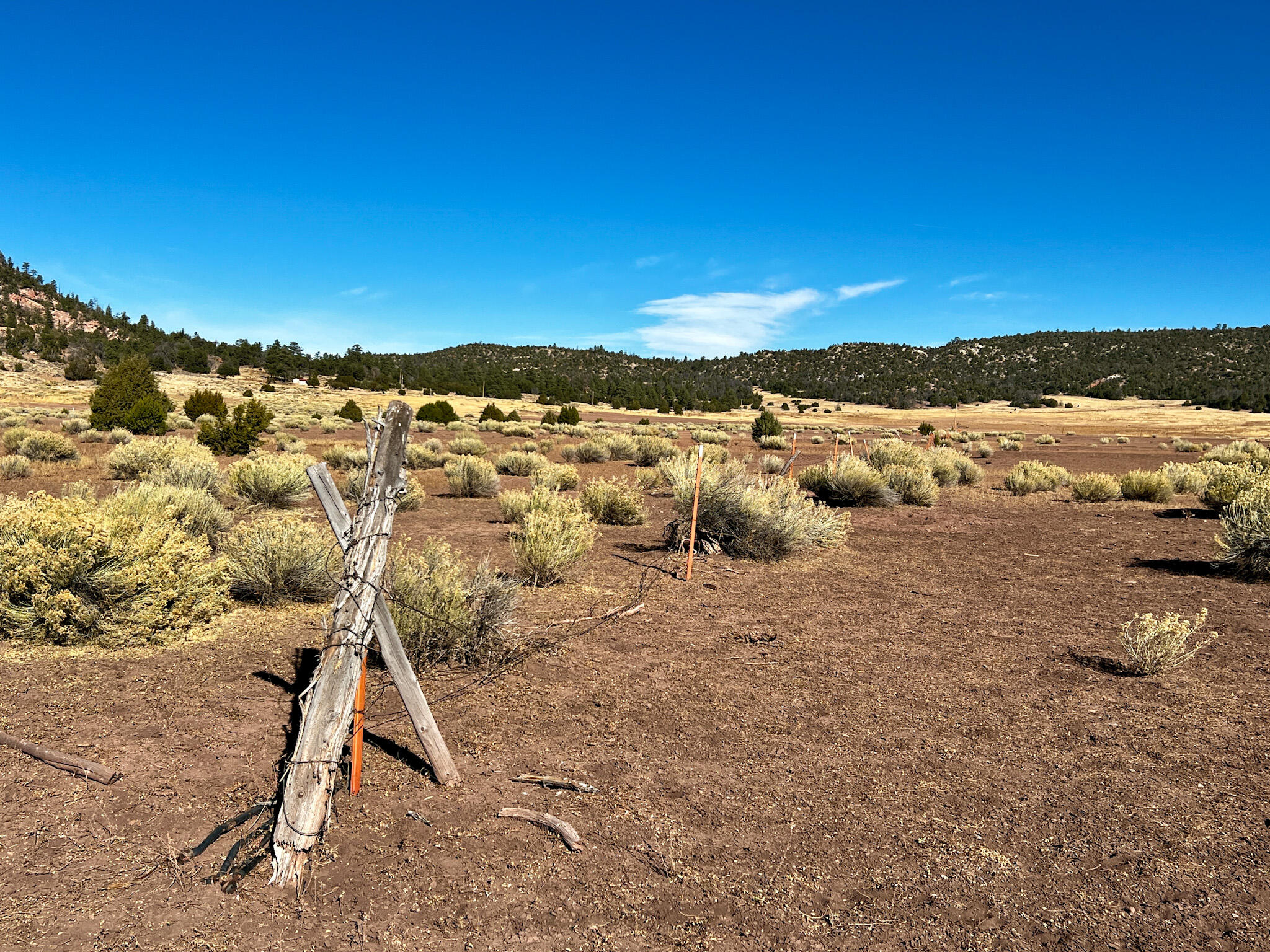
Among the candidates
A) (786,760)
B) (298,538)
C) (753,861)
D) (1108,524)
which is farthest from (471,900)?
(1108,524)

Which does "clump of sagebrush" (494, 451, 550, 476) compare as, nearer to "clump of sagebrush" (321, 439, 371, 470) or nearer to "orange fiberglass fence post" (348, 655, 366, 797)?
"clump of sagebrush" (321, 439, 371, 470)

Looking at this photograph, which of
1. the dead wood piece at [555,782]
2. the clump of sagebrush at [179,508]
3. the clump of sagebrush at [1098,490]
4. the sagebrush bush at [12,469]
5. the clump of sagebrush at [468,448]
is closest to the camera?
the dead wood piece at [555,782]

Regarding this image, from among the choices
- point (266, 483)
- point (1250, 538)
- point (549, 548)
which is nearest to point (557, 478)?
point (266, 483)

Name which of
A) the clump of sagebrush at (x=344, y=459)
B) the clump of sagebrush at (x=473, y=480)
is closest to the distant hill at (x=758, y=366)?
the clump of sagebrush at (x=344, y=459)

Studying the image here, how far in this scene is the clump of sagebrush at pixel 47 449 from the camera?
1861cm

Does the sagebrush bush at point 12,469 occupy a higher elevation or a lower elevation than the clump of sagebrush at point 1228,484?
lower

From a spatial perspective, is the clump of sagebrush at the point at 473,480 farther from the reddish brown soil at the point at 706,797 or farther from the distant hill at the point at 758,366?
the distant hill at the point at 758,366

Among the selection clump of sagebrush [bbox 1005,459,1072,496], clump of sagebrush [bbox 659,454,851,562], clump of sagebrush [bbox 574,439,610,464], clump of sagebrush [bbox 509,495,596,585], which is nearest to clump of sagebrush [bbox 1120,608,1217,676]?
clump of sagebrush [bbox 659,454,851,562]

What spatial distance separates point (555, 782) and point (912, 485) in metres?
14.8

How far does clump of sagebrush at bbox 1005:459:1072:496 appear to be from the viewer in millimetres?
19812

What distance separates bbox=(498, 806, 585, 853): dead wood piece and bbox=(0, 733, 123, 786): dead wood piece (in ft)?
7.62

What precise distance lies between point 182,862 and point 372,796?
38.2 inches

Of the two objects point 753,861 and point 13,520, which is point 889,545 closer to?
point 753,861

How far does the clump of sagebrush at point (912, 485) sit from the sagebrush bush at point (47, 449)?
20340 mm
